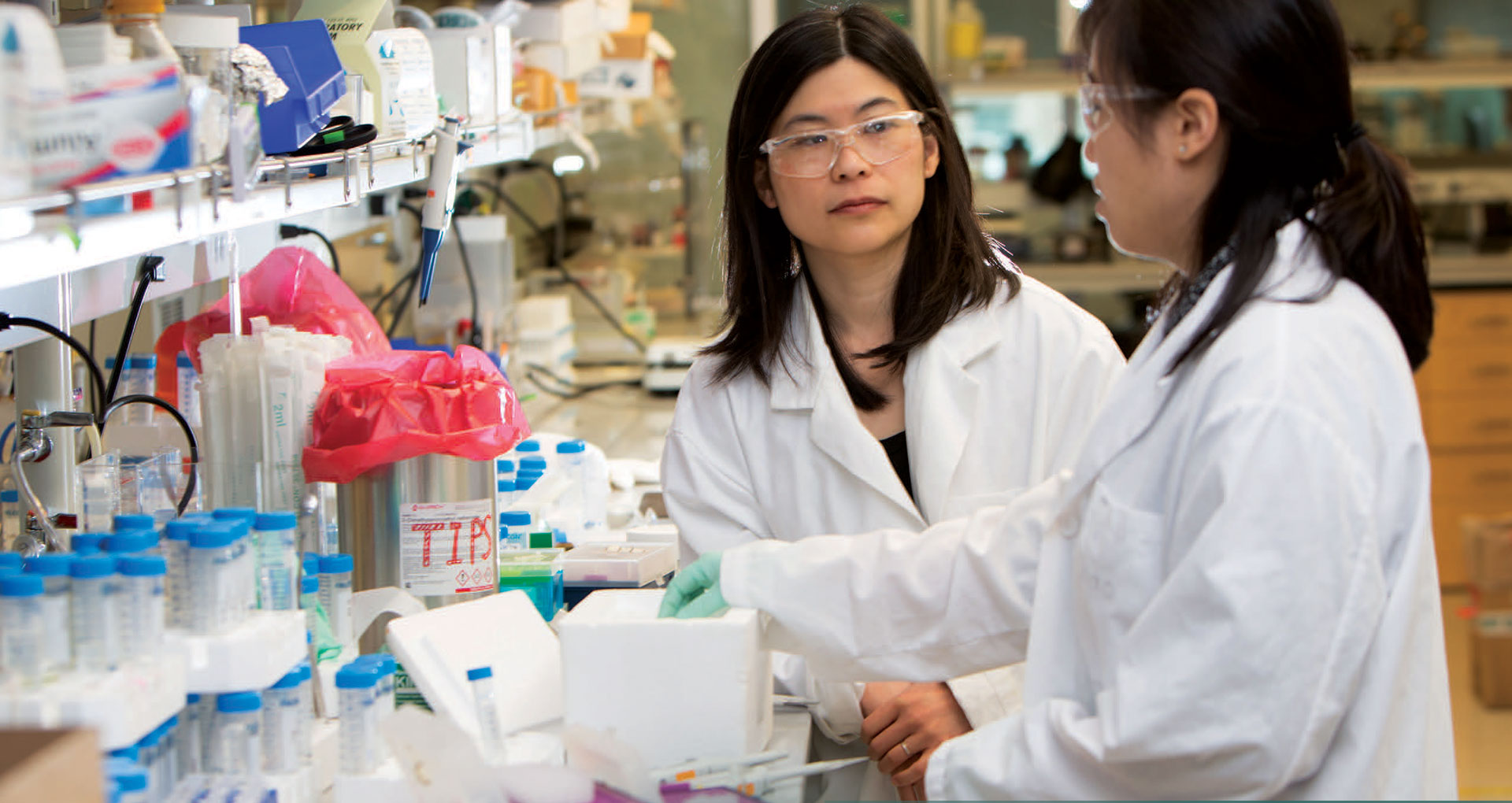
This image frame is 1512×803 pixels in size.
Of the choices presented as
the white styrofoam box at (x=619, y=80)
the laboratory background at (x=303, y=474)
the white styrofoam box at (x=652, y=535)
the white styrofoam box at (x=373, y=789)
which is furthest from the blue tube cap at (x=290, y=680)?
the white styrofoam box at (x=619, y=80)

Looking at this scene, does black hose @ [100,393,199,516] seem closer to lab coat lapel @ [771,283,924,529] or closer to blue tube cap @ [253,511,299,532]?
blue tube cap @ [253,511,299,532]

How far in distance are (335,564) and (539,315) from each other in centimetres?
241

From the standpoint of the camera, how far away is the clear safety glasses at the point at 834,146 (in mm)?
1861

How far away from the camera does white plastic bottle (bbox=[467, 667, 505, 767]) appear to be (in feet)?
4.72

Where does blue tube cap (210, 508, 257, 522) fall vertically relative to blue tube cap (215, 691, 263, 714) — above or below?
above

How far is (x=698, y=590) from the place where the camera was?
1464mm

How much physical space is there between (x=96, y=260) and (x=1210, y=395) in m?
0.90

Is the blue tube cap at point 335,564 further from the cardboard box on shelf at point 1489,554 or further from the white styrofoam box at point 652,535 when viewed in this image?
the cardboard box on shelf at point 1489,554

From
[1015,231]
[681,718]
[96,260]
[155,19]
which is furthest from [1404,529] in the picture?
[1015,231]

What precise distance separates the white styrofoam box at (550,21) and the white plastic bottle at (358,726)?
2.13 meters

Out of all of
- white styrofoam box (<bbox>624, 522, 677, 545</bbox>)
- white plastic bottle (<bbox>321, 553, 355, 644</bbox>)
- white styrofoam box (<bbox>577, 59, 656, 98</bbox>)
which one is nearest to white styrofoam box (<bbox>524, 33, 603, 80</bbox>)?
white styrofoam box (<bbox>577, 59, 656, 98</bbox>)

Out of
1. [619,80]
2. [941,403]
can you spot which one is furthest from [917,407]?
[619,80]

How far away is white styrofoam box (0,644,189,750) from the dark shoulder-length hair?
3.20ft

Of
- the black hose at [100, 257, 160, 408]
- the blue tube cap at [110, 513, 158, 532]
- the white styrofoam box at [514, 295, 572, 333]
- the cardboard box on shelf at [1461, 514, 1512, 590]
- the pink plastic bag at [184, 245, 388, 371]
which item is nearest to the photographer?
the blue tube cap at [110, 513, 158, 532]
